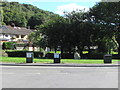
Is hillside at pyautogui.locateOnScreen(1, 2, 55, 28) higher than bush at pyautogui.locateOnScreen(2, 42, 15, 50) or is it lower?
higher

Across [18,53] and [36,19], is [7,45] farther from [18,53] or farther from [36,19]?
[36,19]

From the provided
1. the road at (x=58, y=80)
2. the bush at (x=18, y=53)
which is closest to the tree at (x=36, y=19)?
the bush at (x=18, y=53)

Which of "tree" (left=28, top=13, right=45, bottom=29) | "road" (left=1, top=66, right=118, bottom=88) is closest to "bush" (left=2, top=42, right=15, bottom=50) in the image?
"road" (left=1, top=66, right=118, bottom=88)

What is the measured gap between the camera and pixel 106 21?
3397 centimetres

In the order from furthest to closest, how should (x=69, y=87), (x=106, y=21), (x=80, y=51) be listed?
1. (x=80, y=51)
2. (x=106, y=21)
3. (x=69, y=87)

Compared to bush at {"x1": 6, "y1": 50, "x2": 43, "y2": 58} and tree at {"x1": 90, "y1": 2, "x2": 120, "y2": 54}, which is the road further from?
bush at {"x1": 6, "y1": 50, "x2": 43, "y2": 58}

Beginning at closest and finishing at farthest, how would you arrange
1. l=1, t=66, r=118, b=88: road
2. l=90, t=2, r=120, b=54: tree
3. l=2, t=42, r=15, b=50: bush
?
l=1, t=66, r=118, b=88: road → l=90, t=2, r=120, b=54: tree → l=2, t=42, r=15, b=50: bush

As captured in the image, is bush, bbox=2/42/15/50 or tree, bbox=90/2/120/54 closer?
tree, bbox=90/2/120/54

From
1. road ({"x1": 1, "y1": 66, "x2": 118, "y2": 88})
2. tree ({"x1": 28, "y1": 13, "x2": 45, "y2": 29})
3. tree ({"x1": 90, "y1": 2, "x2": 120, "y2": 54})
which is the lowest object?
road ({"x1": 1, "y1": 66, "x2": 118, "y2": 88})

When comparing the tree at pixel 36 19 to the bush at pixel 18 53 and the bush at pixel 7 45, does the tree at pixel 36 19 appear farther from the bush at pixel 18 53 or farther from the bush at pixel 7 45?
Answer: the bush at pixel 18 53

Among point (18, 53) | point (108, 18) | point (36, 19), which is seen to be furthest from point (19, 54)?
point (36, 19)

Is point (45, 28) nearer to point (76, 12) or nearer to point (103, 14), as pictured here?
point (76, 12)

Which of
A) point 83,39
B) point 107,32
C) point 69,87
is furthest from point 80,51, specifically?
point 69,87

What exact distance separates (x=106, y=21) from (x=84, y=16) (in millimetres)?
4378
